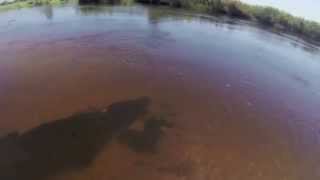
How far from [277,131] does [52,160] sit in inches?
210

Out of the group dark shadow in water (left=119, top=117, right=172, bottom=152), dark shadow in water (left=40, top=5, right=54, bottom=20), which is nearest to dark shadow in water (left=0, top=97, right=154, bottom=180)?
dark shadow in water (left=119, top=117, right=172, bottom=152)

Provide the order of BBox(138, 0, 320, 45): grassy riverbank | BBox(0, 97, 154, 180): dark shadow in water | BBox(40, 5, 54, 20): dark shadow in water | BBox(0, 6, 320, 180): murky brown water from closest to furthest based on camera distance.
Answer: BBox(0, 97, 154, 180): dark shadow in water < BBox(0, 6, 320, 180): murky brown water < BBox(138, 0, 320, 45): grassy riverbank < BBox(40, 5, 54, 20): dark shadow in water

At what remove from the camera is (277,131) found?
9.48m

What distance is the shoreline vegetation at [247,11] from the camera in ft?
49.4

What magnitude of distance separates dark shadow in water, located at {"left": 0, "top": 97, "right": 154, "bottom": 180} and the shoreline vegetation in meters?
8.15

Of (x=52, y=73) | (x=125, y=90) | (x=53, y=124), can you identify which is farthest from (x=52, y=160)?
(x=52, y=73)

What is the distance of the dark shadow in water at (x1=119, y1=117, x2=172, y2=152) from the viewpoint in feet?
28.8

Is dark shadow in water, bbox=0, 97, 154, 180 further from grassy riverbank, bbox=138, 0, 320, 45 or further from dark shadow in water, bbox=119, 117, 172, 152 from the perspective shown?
grassy riverbank, bbox=138, 0, 320, 45

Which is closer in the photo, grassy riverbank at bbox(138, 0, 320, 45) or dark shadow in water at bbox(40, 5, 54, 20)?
grassy riverbank at bbox(138, 0, 320, 45)

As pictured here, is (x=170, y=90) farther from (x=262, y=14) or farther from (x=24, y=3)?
(x=24, y=3)

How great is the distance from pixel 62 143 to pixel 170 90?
11.8ft

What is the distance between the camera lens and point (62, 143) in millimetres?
8758

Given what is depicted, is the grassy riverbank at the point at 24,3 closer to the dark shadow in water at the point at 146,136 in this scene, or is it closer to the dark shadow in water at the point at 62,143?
the dark shadow in water at the point at 62,143

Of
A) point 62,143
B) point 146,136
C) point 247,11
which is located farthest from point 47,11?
point 146,136
